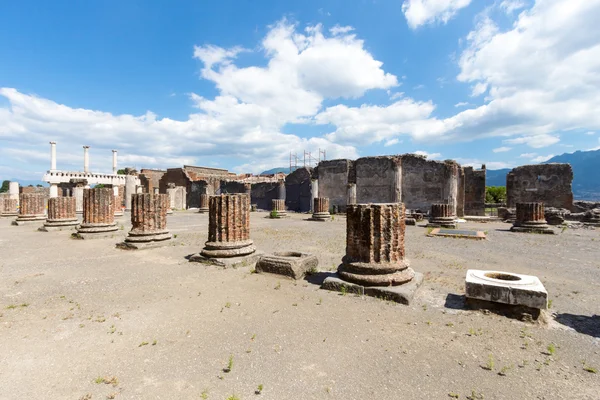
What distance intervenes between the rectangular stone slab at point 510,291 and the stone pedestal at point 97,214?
11589 mm

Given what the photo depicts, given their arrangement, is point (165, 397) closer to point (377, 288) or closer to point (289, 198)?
point (377, 288)

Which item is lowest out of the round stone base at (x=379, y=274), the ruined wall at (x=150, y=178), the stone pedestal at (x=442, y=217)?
the round stone base at (x=379, y=274)

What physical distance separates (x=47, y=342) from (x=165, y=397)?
1824 millimetres

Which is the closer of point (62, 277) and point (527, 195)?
point (62, 277)

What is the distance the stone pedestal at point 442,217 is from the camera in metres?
14.0

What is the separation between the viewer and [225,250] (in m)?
6.74

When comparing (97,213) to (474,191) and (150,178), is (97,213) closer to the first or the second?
(474,191)

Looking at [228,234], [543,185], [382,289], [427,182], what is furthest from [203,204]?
[543,185]

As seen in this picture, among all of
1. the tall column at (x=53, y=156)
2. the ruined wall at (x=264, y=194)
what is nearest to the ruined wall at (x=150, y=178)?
the tall column at (x=53, y=156)

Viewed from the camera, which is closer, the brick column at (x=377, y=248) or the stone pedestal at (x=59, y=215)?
the brick column at (x=377, y=248)

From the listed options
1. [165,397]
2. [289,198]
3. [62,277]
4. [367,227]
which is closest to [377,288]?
[367,227]

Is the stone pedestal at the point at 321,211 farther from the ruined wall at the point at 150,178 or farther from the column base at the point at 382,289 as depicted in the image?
the ruined wall at the point at 150,178

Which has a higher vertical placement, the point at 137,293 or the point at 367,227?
the point at 367,227

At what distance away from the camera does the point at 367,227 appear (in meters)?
4.96
